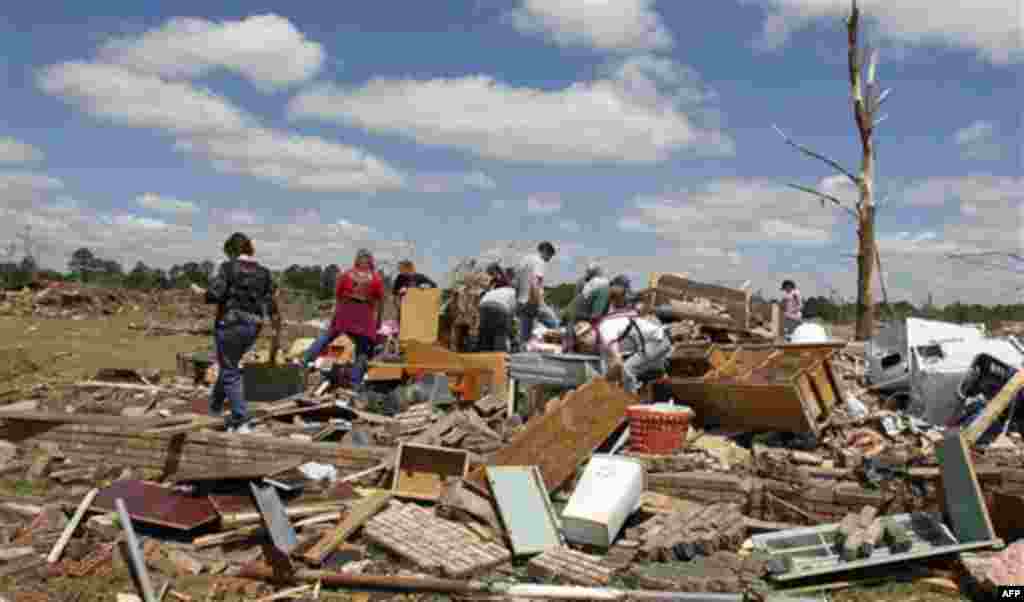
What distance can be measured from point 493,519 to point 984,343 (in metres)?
5.94

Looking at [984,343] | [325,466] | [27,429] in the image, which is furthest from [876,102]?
[27,429]

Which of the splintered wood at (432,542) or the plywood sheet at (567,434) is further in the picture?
the plywood sheet at (567,434)

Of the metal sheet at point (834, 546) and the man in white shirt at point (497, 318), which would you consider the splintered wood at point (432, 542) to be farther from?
the man in white shirt at point (497, 318)

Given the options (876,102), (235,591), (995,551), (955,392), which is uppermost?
(876,102)

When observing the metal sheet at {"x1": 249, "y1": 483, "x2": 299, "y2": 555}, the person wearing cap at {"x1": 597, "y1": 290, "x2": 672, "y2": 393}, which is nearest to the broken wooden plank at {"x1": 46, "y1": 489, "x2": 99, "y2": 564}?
the metal sheet at {"x1": 249, "y1": 483, "x2": 299, "y2": 555}

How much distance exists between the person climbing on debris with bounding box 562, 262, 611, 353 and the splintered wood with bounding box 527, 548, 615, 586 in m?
4.10

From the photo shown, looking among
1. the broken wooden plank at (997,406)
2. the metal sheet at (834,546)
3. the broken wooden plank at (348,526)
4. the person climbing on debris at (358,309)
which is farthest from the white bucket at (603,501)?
the person climbing on debris at (358,309)

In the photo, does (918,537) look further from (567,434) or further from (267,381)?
(267,381)

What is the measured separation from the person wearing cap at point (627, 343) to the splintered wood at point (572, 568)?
305cm

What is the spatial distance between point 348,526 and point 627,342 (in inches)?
148

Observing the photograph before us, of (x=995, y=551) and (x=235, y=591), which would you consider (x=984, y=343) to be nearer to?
(x=995, y=551)

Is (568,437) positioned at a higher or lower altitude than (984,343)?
lower

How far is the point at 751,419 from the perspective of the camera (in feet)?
28.3

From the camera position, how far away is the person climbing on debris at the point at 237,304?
8.31 metres
